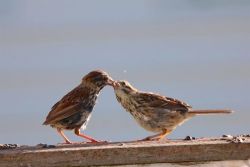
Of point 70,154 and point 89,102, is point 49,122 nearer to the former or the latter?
point 89,102

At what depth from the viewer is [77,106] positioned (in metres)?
5.61

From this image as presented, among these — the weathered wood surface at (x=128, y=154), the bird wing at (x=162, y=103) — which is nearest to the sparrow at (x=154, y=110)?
the bird wing at (x=162, y=103)

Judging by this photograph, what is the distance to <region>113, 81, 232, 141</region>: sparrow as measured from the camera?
6.11 m

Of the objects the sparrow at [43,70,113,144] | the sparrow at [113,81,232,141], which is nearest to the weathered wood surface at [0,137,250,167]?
the sparrow at [43,70,113,144]

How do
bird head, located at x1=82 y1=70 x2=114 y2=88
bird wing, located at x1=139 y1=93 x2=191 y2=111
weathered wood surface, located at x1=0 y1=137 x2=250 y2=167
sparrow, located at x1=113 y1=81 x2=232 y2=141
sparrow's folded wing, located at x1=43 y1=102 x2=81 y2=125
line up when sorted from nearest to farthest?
1. weathered wood surface, located at x1=0 y1=137 x2=250 y2=167
2. sparrow's folded wing, located at x1=43 y1=102 x2=81 y2=125
3. bird head, located at x1=82 y1=70 x2=114 y2=88
4. sparrow, located at x1=113 y1=81 x2=232 y2=141
5. bird wing, located at x1=139 y1=93 x2=191 y2=111

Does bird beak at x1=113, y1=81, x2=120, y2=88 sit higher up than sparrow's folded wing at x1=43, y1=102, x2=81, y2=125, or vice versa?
bird beak at x1=113, y1=81, x2=120, y2=88

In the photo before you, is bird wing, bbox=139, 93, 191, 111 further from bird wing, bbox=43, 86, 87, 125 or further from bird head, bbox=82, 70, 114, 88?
bird wing, bbox=43, 86, 87, 125

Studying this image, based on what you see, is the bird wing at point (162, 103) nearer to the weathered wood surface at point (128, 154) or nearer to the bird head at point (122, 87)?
the bird head at point (122, 87)

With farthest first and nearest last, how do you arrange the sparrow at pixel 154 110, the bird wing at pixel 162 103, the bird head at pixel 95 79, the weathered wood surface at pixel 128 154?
the bird wing at pixel 162 103 → the sparrow at pixel 154 110 → the bird head at pixel 95 79 → the weathered wood surface at pixel 128 154

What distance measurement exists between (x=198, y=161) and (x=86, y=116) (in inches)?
78.0

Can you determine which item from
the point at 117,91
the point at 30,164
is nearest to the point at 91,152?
the point at 30,164

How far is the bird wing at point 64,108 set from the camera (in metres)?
5.50

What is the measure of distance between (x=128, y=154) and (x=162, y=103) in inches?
97.4

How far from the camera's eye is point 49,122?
5.48 meters
